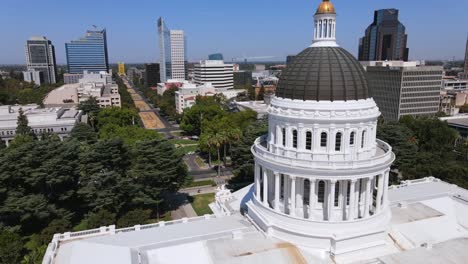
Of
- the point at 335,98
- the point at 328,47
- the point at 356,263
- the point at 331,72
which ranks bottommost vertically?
the point at 356,263

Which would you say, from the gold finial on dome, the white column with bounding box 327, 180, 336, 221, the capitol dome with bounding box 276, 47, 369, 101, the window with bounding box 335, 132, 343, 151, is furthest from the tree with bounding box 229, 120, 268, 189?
the gold finial on dome

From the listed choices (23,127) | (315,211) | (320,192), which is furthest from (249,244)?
(23,127)

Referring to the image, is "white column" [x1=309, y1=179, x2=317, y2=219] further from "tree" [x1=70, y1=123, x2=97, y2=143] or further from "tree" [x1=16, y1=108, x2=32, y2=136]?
"tree" [x1=16, y1=108, x2=32, y2=136]

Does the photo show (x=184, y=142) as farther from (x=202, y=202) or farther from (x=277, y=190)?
(x=277, y=190)

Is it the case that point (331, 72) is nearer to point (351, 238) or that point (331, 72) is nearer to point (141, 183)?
point (351, 238)

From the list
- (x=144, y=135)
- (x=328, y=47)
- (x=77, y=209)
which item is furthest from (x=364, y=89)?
(x=144, y=135)

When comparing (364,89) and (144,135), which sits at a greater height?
(364,89)
